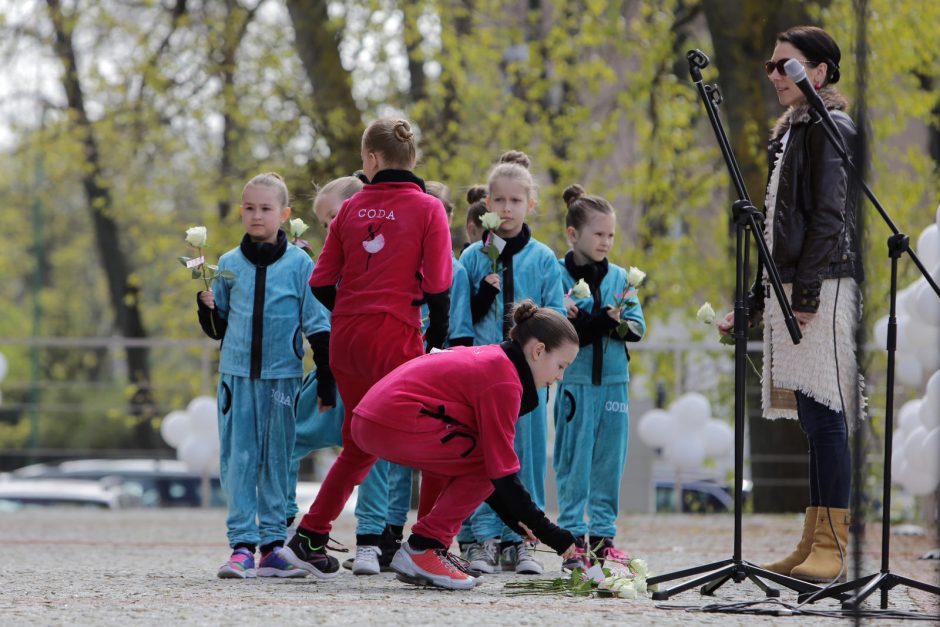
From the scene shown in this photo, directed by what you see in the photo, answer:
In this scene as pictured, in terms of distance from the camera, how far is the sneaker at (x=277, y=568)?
18.2 feet

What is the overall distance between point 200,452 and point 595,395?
19.4 ft

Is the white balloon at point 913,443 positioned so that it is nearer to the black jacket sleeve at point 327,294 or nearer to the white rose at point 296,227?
the white rose at point 296,227

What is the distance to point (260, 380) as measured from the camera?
575 centimetres

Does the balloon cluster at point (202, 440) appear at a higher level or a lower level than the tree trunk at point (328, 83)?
lower

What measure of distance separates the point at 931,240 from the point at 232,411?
162 inches

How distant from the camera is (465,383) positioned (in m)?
5.04

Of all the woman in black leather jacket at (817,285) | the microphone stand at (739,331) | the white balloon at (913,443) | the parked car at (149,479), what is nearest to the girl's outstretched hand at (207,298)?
the woman in black leather jacket at (817,285)


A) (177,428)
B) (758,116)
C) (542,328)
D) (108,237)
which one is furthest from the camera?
(108,237)

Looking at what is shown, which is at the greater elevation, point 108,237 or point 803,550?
point 108,237

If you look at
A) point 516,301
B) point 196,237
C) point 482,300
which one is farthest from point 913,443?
point 196,237

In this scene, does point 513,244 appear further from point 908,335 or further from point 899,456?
point 899,456

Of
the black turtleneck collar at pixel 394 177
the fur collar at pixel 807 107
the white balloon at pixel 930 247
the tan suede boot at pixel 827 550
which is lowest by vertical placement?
the tan suede boot at pixel 827 550

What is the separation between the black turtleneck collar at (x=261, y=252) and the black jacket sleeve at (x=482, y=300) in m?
0.86

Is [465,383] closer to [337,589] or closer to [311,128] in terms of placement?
[337,589]
